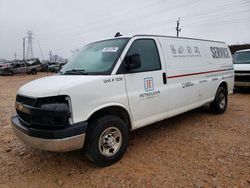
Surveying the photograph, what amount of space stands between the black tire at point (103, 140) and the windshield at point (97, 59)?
780 millimetres

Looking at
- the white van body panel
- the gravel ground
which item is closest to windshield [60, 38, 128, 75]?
the white van body panel

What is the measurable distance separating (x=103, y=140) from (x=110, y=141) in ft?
0.43

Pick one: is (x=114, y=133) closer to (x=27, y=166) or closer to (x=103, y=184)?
(x=103, y=184)

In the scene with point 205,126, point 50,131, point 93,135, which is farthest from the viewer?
point 205,126

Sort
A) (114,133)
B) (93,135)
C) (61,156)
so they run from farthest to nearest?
(61,156) → (114,133) → (93,135)

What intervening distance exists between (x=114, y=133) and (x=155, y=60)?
161 cm

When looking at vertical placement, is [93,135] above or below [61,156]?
above

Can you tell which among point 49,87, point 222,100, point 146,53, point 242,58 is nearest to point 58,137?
point 49,87

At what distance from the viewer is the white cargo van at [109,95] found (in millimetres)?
3129

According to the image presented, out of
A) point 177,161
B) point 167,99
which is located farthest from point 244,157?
point 167,99

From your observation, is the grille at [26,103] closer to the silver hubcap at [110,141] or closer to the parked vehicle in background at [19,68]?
the silver hubcap at [110,141]

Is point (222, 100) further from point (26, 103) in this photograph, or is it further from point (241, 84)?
point (26, 103)

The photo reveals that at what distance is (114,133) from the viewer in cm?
372

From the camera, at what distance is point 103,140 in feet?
11.8
